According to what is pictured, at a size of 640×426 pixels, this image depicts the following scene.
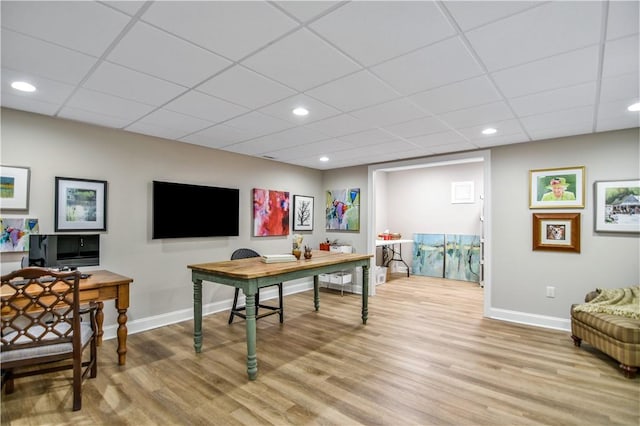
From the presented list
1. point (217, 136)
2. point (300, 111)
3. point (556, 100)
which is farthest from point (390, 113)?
point (217, 136)

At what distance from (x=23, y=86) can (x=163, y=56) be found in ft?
4.45

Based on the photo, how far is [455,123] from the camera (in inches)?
127

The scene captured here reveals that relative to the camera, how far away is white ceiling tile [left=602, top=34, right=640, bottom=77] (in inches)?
68.9

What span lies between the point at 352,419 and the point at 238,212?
3335 millimetres

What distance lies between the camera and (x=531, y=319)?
396 centimetres

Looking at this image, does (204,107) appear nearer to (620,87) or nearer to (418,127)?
(418,127)

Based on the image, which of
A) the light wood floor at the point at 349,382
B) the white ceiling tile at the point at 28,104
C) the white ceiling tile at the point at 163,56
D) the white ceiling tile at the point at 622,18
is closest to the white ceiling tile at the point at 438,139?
the white ceiling tile at the point at 622,18

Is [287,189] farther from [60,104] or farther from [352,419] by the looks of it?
[352,419]

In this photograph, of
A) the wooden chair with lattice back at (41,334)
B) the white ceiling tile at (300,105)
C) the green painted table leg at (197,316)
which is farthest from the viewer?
the green painted table leg at (197,316)

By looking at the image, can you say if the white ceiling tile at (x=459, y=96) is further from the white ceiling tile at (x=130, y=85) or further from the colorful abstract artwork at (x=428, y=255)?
the colorful abstract artwork at (x=428, y=255)

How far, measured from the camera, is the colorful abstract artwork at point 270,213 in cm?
504

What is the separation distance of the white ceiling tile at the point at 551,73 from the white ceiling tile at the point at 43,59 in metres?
2.71

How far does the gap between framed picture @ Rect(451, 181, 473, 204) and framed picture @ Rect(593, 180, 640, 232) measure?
333cm

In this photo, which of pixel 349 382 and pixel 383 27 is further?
pixel 349 382
